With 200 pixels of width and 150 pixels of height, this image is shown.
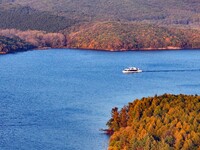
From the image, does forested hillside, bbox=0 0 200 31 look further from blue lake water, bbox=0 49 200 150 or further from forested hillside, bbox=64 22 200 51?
blue lake water, bbox=0 49 200 150

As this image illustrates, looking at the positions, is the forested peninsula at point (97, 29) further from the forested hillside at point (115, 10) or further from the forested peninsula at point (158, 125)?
the forested peninsula at point (158, 125)

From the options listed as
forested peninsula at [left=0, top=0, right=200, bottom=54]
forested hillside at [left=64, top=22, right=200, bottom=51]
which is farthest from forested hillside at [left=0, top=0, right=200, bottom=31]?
forested hillside at [left=64, top=22, right=200, bottom=51]

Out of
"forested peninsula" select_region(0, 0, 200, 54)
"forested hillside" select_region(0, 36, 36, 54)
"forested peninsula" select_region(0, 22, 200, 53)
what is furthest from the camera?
"forested peninsula" select_region(0, 0, 200, 54)

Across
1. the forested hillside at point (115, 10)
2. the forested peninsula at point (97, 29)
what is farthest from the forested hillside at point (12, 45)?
the forested hillside at point (115, 10)

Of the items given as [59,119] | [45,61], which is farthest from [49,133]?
[45,61]

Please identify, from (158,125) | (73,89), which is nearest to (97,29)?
(73,89)

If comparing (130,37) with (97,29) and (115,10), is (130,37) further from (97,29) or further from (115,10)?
(115,10)

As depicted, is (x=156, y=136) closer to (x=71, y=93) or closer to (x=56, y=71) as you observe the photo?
(x=71, y=93)
